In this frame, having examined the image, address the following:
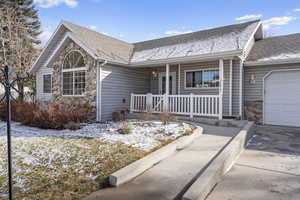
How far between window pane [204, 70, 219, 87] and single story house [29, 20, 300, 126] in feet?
0.16

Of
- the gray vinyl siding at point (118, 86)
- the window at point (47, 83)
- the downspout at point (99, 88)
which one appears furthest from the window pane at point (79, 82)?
the window at point (47, 83)

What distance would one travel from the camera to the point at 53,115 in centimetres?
716

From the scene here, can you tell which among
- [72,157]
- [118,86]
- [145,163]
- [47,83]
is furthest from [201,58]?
[47,83]

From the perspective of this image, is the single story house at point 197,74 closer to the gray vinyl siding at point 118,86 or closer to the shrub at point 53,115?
the gray vinyl siding at point 118,86

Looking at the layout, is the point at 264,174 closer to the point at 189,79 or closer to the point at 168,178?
the point at 168,178

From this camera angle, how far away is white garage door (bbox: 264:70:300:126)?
26.7 ft

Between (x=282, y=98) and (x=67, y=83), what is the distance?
34.7 feet

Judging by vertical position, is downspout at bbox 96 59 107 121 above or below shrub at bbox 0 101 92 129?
above

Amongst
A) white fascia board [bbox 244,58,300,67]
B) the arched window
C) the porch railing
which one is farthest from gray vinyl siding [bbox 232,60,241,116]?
the arched window

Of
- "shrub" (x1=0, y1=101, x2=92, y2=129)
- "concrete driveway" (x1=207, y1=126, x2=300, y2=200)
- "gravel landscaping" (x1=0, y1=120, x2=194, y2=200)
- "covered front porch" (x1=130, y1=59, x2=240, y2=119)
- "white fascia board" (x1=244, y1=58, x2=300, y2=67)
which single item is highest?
"white fascia board" (x1=244, y1=58, x2=300, y2=67)

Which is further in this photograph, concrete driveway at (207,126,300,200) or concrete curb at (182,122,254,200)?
concrete driveway at (207,126,300,200)

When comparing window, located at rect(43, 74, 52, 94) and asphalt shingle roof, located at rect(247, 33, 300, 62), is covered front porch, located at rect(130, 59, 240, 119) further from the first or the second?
window, located at rect(43, 74, 52, 94)

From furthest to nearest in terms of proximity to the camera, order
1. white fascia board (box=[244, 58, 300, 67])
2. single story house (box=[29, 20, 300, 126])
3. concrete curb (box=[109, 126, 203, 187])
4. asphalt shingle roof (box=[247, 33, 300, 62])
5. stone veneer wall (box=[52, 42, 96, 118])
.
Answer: stone veneer wall (box=[52, 42, 96, 118]), asphalt shingle roof (box=[247, 33, 300, 62]), single story house (box=[29, 20, 300, 126]), white fascia board (box=[244, 58, 300, 67]), concrete curb (box=[109, 126, 203, 187])

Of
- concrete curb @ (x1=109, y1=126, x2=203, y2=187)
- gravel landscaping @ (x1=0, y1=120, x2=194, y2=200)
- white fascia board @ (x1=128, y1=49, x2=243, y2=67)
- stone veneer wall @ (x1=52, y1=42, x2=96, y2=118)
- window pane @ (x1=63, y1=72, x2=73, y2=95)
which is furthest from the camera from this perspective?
window pane @ (x1=63, y1=72, x2=73, y2=95)
